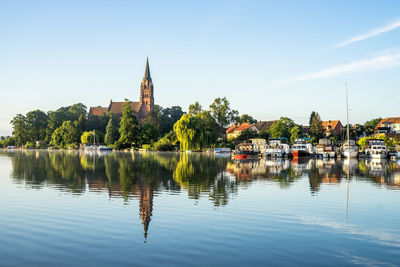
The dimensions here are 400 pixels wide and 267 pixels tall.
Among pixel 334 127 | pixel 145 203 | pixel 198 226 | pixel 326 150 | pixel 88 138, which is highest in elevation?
pixel 334 127

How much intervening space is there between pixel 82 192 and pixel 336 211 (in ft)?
55.5

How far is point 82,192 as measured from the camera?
2623 centimetres

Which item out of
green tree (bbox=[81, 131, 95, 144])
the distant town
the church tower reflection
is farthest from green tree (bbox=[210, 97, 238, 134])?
the church tower reflection

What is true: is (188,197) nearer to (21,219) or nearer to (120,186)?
(120,186)

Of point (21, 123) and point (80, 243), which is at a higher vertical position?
point (21, 123)

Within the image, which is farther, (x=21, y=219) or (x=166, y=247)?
(x=21, y=219)

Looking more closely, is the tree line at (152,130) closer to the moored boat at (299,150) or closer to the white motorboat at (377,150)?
the moored boat at (299,150)

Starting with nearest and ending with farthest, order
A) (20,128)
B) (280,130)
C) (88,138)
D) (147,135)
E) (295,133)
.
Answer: (295,133) < (280,130) < (147,135) < (88,138) < (20,128)

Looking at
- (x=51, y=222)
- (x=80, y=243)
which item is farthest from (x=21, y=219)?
(x=80, y=243)

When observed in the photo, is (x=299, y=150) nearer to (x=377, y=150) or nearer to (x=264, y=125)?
(x=377, y=150)

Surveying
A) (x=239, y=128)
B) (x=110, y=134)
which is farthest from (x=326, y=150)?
(x=110, y=134)

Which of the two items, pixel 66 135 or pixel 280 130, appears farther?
pixel 66 135

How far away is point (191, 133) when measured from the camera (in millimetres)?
108125

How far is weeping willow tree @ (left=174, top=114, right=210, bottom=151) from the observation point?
356 feet
